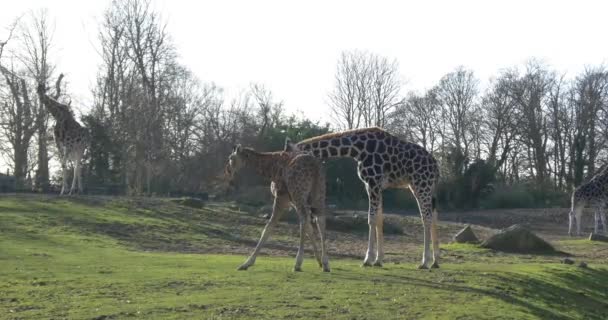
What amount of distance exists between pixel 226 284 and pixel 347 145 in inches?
245

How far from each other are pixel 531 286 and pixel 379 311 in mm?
5817

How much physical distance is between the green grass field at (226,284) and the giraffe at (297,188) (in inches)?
24.7

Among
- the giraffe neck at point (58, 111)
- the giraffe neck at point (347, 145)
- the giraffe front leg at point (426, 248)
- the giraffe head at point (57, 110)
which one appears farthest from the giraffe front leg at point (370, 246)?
the giraffe head at point (57, 110)

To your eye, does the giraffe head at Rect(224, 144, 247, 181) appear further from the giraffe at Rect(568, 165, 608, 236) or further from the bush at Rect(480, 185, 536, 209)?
the bush at Rect(480, 185, 536, 209)

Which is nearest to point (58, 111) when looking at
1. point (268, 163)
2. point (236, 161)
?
point (236, 161)

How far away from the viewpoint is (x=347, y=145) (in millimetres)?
19234

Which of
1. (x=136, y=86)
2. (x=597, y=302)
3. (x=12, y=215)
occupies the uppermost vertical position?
(x=136, y=86)

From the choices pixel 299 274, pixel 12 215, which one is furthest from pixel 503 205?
pixel 299 274

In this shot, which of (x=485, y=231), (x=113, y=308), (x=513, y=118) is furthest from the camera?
(x=513, y=118)

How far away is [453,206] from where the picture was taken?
188ft

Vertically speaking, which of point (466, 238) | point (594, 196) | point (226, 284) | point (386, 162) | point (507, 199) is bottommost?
point (226, 284)

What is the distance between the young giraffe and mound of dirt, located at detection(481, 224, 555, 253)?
9.33 m

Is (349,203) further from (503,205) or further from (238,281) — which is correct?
(238,281)

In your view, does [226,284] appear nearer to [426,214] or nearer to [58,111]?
[426,214]
